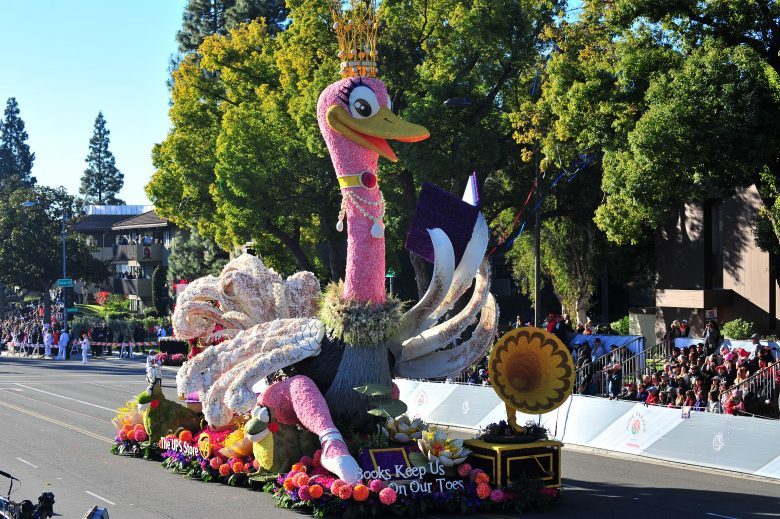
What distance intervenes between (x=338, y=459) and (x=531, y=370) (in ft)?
11.4

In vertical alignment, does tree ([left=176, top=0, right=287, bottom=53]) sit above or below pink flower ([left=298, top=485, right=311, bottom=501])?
above

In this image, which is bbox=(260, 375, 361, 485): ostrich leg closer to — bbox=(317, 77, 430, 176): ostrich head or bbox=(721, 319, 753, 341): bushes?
bbox=(317, 77, 430, 176): ostrich head

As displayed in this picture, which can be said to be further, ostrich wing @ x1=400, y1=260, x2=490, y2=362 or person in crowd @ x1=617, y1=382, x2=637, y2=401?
person in crowd @ x1=617, y1=382, x2=637, y2=401

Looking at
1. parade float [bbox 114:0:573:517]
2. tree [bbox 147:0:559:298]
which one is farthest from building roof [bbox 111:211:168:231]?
parade float [bbox 114:0:573:517]

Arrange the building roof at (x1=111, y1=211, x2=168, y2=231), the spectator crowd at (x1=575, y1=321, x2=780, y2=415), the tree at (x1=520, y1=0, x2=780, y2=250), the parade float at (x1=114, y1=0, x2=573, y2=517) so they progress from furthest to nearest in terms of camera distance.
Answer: the building roof at (x1=111, y1=211, x2=168, y2=231), the tree at (x1=520, y1=0, x2=780, y2=250), the spectator crowd at (x1=575, y1=321, x2=780, y2=415), the parade float at (x1=114, y1=0, x2=573, y2=517)

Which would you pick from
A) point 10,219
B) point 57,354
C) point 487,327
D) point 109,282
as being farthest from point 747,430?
point 109,282

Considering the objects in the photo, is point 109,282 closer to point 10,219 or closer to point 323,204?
point 10,219

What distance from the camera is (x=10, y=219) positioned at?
2623 inches

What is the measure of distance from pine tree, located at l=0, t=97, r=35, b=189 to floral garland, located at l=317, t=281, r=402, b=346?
115m

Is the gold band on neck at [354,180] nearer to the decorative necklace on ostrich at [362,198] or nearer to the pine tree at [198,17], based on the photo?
the decorative necklace on ostrich at [362,198]

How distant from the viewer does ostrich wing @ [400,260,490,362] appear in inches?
700

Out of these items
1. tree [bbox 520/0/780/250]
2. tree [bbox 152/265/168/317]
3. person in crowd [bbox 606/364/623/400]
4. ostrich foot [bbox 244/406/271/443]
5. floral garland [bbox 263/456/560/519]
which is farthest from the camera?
tree [bbox 152/265/168/317]

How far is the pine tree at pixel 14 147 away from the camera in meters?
124

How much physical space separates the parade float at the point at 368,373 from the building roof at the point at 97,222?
250 feet
